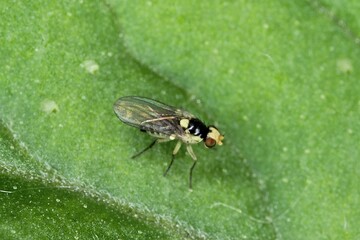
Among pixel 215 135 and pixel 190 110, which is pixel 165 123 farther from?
pixel 215 135

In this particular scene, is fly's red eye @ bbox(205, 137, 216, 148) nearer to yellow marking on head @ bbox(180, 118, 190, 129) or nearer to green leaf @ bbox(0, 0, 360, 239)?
green leaf @ bbox(0, 0, 360, 239)

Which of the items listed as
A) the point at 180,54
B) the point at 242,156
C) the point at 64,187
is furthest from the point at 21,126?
the point at 242,156

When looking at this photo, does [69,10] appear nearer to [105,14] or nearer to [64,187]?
[105,14]

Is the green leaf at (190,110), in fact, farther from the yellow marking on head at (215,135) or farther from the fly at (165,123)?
the yellow marking on head at (215,135)

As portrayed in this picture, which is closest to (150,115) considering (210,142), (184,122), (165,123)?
(165,123)

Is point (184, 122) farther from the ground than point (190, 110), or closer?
closer

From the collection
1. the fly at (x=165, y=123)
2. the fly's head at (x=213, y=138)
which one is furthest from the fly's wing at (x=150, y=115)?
the fly's head at (x=213, y=138)

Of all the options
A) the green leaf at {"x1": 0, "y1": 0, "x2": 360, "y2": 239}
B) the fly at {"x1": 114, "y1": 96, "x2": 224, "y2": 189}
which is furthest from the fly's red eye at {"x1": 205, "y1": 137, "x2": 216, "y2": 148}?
the green leaf at {"x1": 0, "y1": 0, "x2": 360, "y2": 239}

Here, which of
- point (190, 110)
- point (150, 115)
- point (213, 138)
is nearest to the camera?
point (213, 138)
